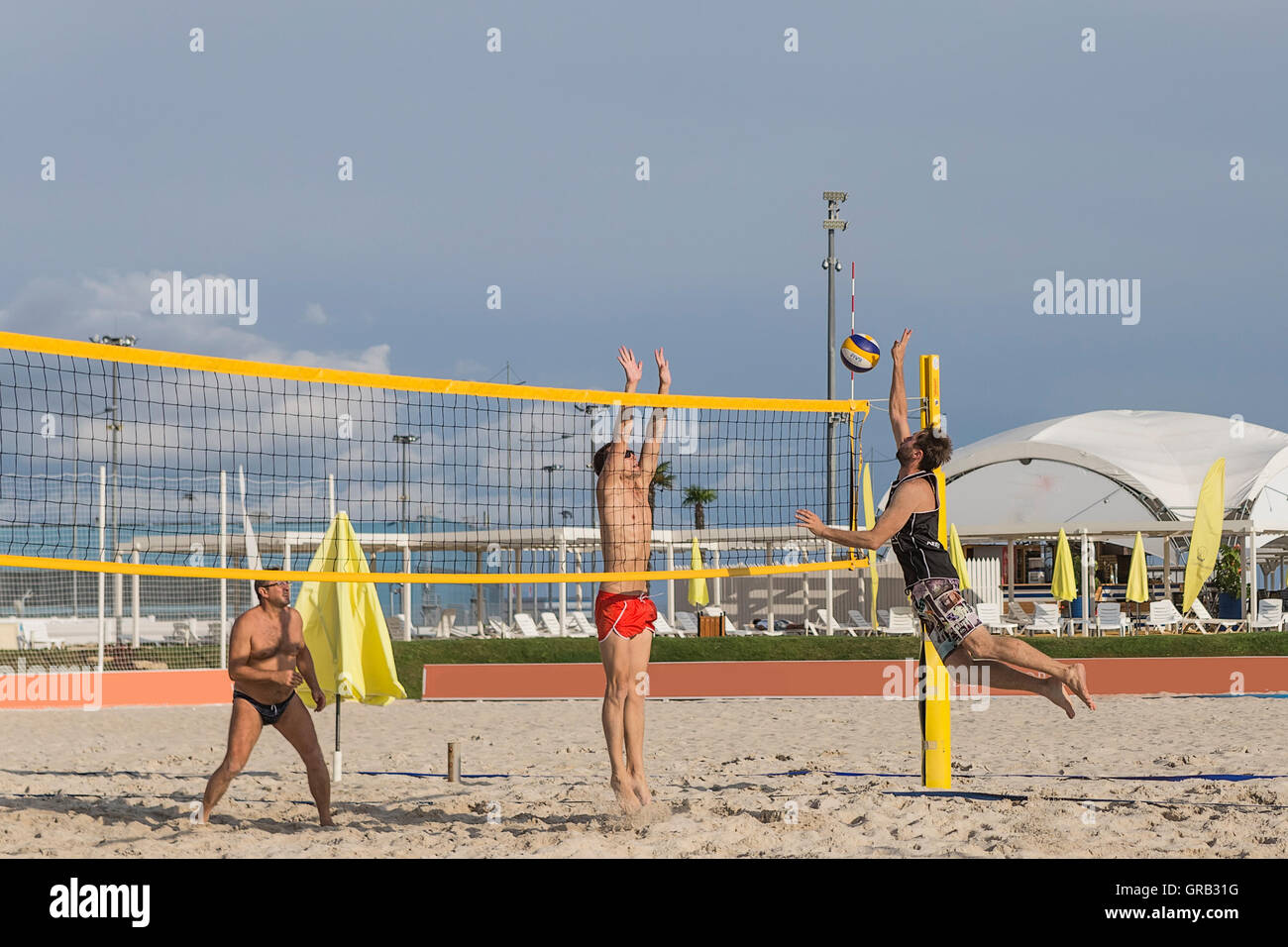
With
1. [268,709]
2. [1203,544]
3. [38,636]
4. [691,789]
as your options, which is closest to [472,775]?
[691,789]

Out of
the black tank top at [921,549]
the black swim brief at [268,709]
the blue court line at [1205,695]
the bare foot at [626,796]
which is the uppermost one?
the black tank top at [921,549]

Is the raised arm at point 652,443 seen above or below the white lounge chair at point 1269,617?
above

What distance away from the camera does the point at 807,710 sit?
13.4 meters

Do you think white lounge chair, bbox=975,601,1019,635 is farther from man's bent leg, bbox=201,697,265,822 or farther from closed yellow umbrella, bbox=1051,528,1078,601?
man's bent leg, bbox=201,697,265,822

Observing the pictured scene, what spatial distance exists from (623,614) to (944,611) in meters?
1.51

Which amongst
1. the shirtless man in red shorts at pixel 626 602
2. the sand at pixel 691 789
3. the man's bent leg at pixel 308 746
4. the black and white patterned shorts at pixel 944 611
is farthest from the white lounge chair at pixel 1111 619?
the man's bent leg at pixel 308 746

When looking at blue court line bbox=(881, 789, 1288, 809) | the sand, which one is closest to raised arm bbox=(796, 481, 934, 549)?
the sand

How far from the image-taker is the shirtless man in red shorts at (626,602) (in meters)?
5.98

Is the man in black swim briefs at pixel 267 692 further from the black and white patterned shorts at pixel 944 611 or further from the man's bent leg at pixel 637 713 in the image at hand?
the black and white patterned shorts at pixel 944 611

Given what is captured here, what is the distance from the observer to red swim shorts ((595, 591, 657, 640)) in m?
6.03

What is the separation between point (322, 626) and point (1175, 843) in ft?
16.3

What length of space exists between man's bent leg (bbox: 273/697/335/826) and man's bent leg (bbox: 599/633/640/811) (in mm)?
1434

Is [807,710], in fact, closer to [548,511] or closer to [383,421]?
[548,511]
